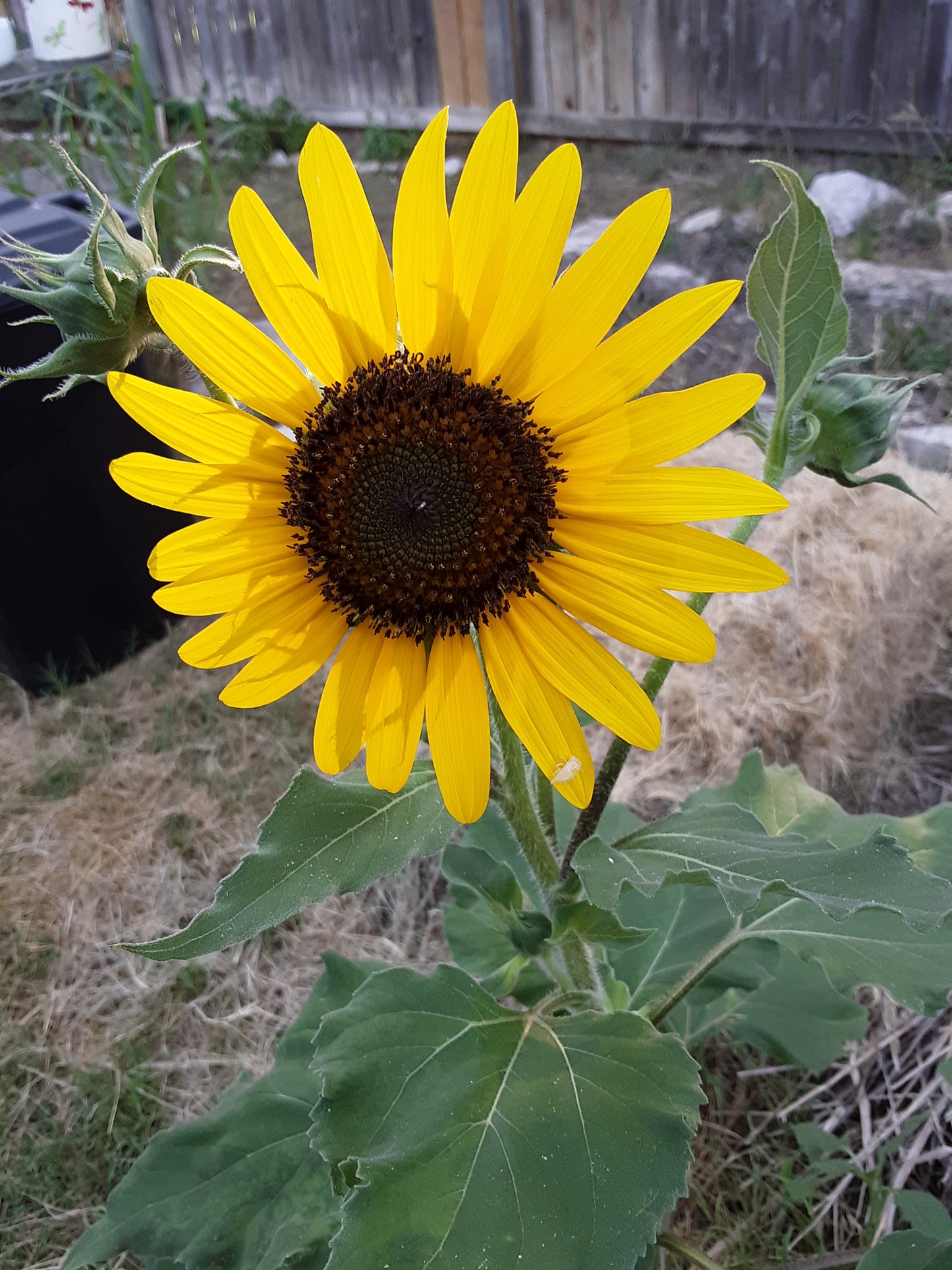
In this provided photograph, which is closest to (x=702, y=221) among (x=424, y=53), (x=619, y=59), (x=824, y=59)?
(x=824, y=59)

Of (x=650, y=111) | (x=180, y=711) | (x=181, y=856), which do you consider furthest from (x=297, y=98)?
(x=181, y=856)

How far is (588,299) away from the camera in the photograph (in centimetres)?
101

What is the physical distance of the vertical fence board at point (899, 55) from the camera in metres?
5.55

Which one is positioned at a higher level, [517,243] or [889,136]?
[517,243]

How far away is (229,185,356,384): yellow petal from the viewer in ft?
3.25

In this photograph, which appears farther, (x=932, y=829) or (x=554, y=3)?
(x=554, y=3)

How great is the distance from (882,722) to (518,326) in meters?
2.10

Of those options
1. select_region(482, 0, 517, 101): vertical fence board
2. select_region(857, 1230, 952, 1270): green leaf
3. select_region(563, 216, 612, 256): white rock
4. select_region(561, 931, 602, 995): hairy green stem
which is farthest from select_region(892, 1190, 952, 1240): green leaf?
select_region(482, 0, 517, 101): vertical fence board

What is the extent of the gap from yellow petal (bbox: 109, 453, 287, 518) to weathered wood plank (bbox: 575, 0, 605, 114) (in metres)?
6.62

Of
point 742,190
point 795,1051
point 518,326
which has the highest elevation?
point 518,326

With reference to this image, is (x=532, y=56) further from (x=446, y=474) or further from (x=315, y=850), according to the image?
(x=315, y=850)

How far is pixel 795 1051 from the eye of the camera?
6.05ft

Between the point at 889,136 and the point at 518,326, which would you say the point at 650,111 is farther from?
the point at 518,326

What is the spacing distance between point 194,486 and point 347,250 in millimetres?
279
